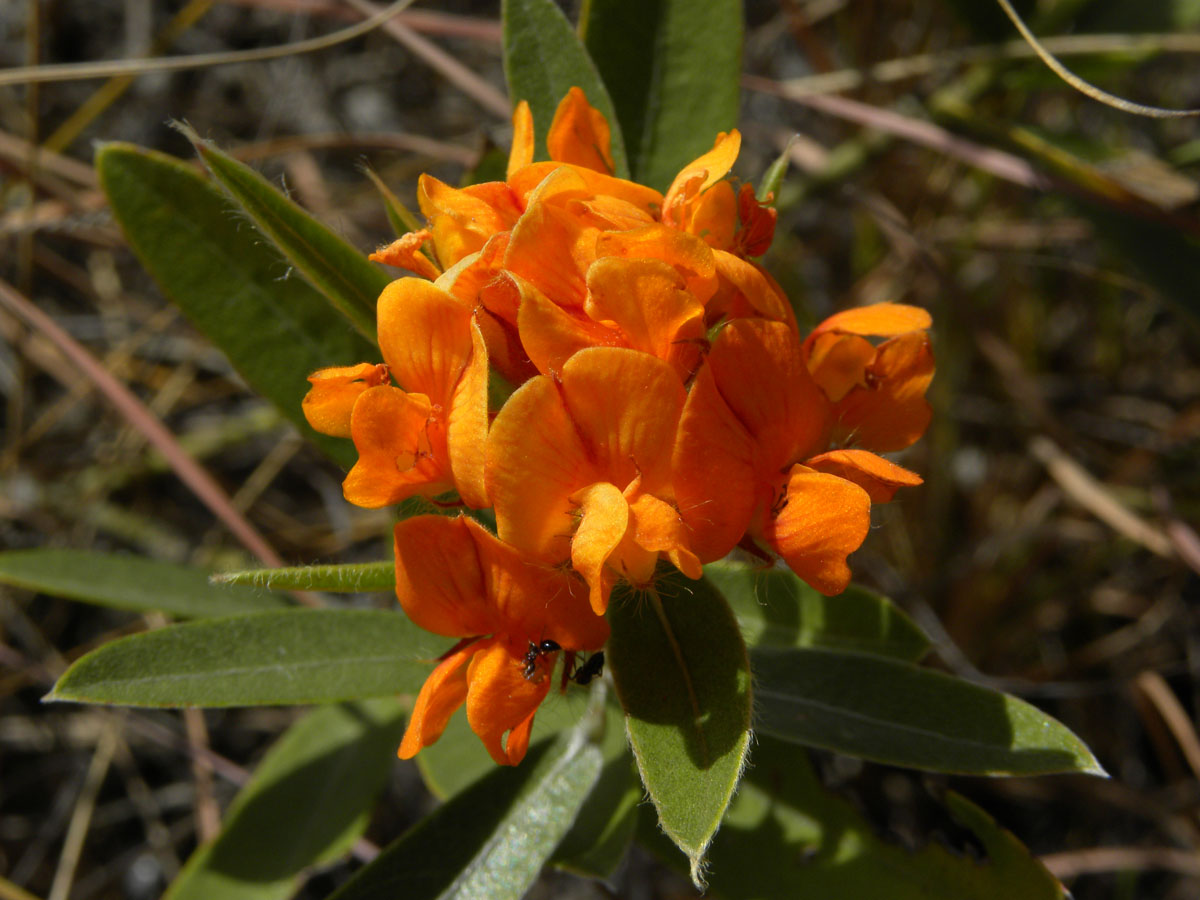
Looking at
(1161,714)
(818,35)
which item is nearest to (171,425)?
(818,35)

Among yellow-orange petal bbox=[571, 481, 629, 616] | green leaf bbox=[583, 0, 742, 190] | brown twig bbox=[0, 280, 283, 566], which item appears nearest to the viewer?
yellow-orange petal bbox=[571, 481, 629, 616]

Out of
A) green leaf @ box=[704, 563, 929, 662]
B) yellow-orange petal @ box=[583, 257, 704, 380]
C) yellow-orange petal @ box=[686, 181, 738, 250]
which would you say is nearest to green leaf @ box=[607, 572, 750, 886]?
green leaf @ box=[704, 563, 929, 662]

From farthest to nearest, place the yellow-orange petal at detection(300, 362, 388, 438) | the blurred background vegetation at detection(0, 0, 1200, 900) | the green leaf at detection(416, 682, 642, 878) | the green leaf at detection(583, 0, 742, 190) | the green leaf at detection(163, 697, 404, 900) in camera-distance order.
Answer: the blurred background vegetation at detection(0, 0, 1200, 900) < the green leaf at detection(163, 697, 404, 900) < the green leaf at detection(583, 0, 742, 190) < the green leaf at detection(416, 682, 642, 878) < the yellow-orange petal at detection(300, 362, 388, 438)

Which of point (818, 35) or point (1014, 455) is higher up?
point (818, 35)

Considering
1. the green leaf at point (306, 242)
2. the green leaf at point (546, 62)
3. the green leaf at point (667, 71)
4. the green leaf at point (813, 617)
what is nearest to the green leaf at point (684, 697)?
the green leaf at point (813, 617)

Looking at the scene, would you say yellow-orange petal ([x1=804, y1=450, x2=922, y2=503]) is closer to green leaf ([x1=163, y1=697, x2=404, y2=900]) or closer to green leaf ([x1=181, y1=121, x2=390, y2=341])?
green leaf ([x1=181, y1=121, x2=390, y2=341])

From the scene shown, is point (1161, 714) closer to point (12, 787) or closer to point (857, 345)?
point (857, 345)
